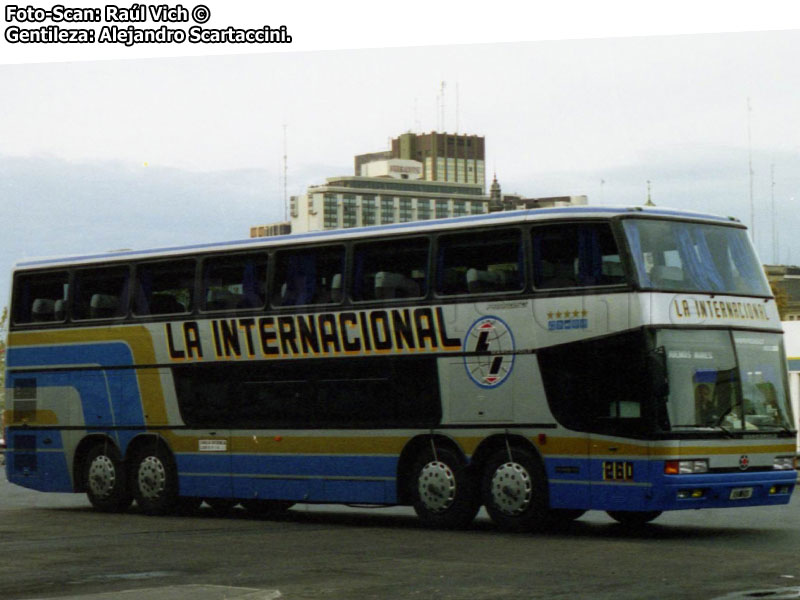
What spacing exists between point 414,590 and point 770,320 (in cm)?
785

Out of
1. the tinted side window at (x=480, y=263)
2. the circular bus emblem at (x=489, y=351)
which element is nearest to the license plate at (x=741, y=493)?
the circular bus emblem at (x=489, y=351)

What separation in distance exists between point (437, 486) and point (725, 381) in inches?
145

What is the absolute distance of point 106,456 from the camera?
23.5m

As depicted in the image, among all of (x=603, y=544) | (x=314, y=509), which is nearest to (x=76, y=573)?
(x=603, y=544)

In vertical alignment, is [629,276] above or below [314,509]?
above

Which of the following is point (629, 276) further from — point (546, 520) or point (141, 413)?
point (141, 413)

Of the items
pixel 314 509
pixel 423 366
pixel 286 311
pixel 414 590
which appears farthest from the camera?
pixel 314 509

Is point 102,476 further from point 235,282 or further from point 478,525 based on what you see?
point 478,525

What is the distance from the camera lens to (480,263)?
1886 centimetres

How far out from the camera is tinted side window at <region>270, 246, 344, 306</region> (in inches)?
802

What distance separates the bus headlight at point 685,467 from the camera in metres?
17.1

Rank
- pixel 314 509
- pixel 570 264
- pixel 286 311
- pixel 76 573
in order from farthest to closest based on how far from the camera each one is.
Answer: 1. pixel 314 509
2. pixel 286 311
3. pixel 570 264
4. pixel 76 573

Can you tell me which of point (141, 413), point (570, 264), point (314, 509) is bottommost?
point (314, 509)

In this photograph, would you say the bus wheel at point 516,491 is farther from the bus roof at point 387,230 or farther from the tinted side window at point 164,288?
the tinted side window at point 164,288
